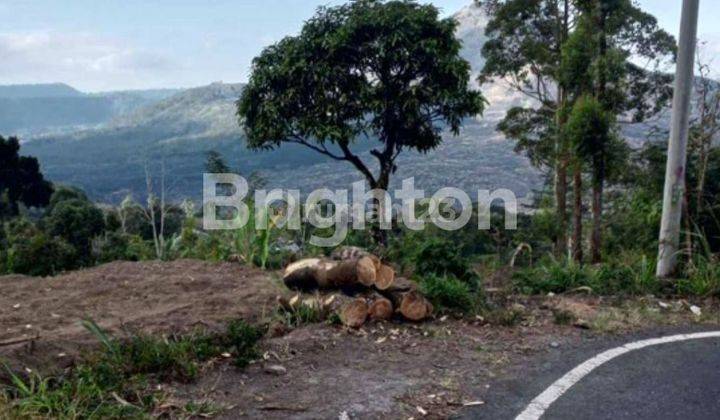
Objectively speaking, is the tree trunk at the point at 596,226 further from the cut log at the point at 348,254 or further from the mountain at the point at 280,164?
the mountain at the point at 280,164

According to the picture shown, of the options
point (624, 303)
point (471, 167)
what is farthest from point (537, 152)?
point (471, 167)

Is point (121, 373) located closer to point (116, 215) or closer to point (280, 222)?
point (280, 222)

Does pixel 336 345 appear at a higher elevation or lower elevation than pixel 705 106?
lower

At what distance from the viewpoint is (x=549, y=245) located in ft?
66.3

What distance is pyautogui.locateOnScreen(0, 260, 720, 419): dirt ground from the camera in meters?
4.21

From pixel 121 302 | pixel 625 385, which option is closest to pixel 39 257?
pixel 121 302

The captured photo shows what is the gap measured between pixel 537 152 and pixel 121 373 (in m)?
17.9

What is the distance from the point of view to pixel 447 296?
625cm

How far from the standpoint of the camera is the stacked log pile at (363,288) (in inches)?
229

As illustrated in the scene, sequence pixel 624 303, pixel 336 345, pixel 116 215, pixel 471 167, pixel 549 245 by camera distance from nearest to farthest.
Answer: pixel 336 345 → pixel 624 303 → pixel 549 245 → pixel 116 215 → pixel 471 167

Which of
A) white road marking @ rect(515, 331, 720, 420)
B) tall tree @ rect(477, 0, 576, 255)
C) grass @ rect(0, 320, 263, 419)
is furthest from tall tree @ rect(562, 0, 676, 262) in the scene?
grass @ rect(0, 320, 263, 419)

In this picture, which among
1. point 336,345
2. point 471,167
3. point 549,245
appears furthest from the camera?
point 471,167

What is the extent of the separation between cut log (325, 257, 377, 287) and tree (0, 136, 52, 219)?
3369 cm

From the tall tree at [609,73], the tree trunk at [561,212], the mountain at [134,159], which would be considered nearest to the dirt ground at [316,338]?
the tall tree at [609,73]
